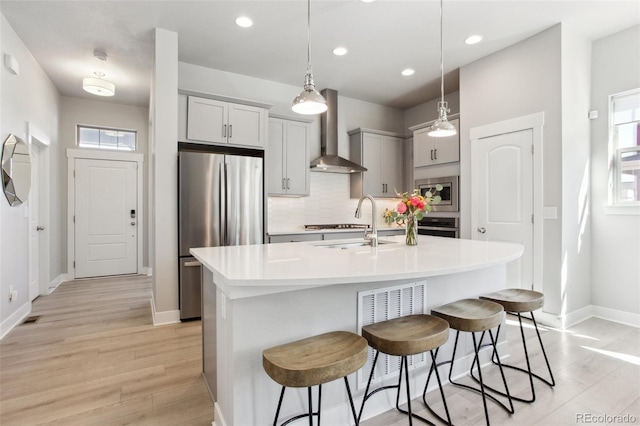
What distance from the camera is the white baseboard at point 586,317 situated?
3.25 meters

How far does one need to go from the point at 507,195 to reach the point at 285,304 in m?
3.18

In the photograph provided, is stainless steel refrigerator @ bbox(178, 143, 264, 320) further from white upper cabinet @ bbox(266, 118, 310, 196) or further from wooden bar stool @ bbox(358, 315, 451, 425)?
wooden bar stool @ bbox(358, 315, 451, 425)

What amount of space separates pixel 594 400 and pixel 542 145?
239 cm

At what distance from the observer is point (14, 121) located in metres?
3.34

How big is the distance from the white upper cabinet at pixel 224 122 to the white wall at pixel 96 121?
2.86 meters

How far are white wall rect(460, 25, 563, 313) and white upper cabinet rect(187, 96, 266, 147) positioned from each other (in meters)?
2.70

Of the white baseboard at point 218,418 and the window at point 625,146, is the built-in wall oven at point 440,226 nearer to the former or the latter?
the window at point 625,146

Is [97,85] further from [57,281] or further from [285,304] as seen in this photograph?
[285,304]

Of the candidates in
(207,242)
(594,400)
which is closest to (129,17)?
(207,242)

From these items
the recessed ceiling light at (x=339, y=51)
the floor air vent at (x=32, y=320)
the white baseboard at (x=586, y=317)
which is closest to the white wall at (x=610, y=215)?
the white baseboard at (x=586, y=317)

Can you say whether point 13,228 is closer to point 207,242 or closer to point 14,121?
point 14,121

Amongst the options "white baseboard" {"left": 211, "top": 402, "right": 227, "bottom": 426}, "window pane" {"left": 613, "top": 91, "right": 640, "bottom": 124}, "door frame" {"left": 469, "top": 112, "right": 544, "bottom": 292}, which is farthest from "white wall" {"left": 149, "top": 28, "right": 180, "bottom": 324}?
"window pane" {"left": 613, "top": 91, "right": 640, "bottom": 124}

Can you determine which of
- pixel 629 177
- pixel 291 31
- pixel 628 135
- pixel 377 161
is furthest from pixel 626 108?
pixel 291 31

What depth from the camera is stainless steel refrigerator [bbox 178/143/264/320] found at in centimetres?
345
